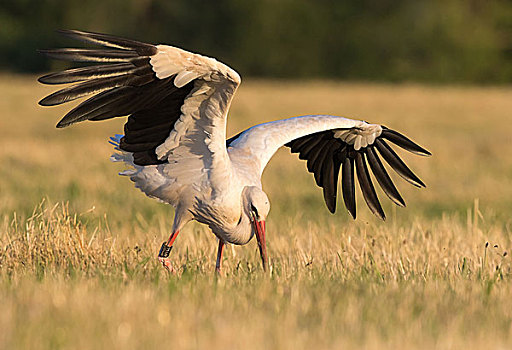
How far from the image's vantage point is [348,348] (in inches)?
129

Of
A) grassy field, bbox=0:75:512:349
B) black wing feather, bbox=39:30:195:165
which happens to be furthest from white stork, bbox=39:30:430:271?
grassy field, bbox=0:75:512:349

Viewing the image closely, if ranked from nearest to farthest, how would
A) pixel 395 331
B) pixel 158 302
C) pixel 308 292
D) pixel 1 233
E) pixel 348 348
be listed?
pixel 348 348 < pixel 395 331 < pixel 158 302 < pixel 308 292 < pixel 1 233

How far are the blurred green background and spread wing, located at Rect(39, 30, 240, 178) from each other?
37.0 metres

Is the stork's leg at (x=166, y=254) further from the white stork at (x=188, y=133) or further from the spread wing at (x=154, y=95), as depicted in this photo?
the spread wing at (x=154, y=95)

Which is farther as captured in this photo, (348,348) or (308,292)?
(308,292)

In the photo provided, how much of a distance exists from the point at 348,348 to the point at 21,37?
3994 cm

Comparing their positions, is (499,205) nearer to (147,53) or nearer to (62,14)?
(147,53)

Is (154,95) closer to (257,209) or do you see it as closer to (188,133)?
(188,133)

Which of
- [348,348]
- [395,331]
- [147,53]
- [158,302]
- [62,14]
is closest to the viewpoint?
[348,348]

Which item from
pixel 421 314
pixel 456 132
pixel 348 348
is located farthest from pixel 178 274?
pixel 456 132

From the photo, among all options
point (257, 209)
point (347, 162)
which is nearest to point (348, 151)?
point (347, 162)

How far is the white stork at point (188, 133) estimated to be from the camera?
4.67 metres

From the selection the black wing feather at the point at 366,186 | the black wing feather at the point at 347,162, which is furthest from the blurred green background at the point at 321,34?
the black wing feather at the point at 366,186

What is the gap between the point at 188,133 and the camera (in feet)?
17.7
